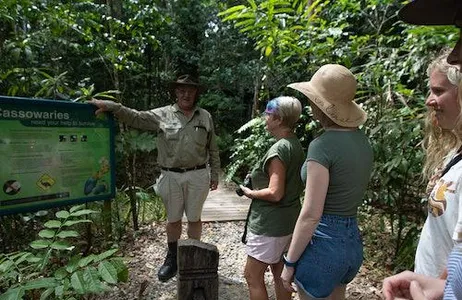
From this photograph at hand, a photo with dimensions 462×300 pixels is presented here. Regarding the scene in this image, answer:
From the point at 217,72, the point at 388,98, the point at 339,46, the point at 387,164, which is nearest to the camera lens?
the point at 387,164

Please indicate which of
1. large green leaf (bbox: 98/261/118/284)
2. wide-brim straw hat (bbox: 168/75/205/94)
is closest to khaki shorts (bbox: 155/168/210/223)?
wide-brim straw hat (bbox: 168/75/205/94)

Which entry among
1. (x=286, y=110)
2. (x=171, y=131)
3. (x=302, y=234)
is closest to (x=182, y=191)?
(x=171, y=131)

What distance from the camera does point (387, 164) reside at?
299cm

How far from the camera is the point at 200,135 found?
343 cm

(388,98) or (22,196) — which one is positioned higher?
(388,98)

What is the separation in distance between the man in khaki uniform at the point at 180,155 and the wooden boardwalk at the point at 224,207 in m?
1.96

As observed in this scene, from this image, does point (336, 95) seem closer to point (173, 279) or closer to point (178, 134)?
point (178, 134)

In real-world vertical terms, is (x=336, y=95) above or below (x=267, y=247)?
above

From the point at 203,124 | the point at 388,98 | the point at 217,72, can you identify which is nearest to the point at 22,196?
the point at 203,124

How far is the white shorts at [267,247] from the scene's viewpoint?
2.26m

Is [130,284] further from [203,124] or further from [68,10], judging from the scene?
[68,10]

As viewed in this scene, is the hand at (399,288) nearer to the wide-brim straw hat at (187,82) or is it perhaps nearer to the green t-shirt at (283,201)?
the green t-shirt at (283,201)

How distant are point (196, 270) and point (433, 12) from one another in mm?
1172

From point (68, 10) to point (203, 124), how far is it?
6.24 feet
